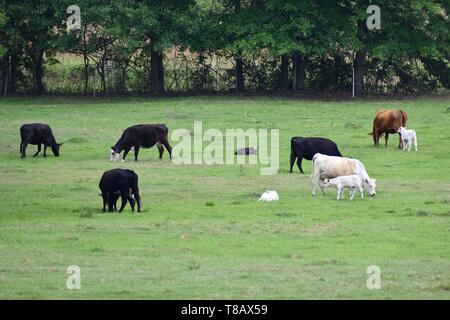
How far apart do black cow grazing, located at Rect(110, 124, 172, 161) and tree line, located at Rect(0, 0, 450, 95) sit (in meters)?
14.8

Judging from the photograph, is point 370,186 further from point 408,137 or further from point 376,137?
point 376,137

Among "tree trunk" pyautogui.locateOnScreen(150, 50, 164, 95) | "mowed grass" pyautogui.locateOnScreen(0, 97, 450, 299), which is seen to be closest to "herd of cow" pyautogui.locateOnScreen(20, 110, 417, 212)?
"mowed grass" pyautogui.locateOnScreen(0, 97, 450, 299)

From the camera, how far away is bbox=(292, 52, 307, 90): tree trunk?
52.0 meters

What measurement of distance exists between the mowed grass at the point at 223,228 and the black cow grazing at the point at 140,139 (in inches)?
15.6

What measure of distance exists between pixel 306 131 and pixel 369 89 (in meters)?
14.2

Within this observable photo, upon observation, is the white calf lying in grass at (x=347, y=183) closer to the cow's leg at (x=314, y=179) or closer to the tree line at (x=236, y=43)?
the cow's leg at (x=314, y=179)

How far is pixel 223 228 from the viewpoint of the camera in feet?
74.2

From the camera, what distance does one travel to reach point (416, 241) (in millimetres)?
21344

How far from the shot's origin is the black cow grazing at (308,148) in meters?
30.4

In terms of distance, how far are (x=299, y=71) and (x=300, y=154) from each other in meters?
22.2

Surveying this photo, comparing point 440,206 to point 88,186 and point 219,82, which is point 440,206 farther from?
point 219,82

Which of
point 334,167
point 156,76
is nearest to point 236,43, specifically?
point 156,76

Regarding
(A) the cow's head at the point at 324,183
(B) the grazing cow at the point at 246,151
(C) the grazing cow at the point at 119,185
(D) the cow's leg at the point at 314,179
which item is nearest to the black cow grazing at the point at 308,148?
(B) the grazing cow at the point at 246,151
